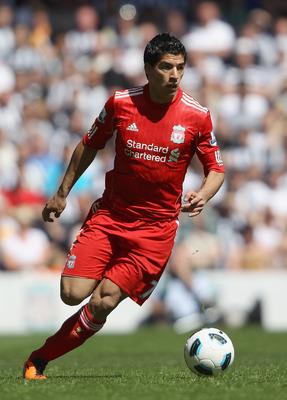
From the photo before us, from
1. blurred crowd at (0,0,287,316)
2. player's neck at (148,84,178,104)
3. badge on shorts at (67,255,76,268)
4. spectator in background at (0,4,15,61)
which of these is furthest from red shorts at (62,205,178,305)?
spectator in background at (0,4,15,61)

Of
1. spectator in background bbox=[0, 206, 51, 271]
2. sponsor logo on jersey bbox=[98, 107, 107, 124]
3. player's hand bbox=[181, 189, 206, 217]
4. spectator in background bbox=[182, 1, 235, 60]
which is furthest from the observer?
spectator in background bbox=[182, 1, 235, 60]

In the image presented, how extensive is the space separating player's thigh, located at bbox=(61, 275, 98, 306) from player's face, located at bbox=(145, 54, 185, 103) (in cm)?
157

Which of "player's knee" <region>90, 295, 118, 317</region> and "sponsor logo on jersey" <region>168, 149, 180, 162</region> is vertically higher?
"sponsor logo on jersey" <region>168, 149, 180, 162</region>

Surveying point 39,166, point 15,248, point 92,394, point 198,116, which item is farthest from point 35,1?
point 92,394

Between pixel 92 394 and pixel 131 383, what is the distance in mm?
738

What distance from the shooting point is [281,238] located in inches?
613

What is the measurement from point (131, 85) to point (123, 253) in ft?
35.7

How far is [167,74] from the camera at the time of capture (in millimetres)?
6594

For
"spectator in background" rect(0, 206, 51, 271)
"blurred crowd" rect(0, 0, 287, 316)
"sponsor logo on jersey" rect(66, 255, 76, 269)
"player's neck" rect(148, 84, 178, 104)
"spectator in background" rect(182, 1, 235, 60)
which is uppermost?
"player's neck" rect(148, 84, 178, 104)

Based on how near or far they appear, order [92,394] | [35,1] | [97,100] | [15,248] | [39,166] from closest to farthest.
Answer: [92,394] < [15,248] < [39,166] < [97,100] < [35,1]

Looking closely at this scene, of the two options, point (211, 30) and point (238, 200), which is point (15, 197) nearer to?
point (238, 200)

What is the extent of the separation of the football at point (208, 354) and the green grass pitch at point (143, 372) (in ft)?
0.30

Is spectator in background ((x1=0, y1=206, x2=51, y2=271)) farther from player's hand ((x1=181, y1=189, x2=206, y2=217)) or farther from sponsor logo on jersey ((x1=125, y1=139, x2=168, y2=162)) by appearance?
player's hand ((x1=181, y1=189, x2=206, y2=217))

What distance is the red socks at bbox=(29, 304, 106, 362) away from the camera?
6.69 meters
